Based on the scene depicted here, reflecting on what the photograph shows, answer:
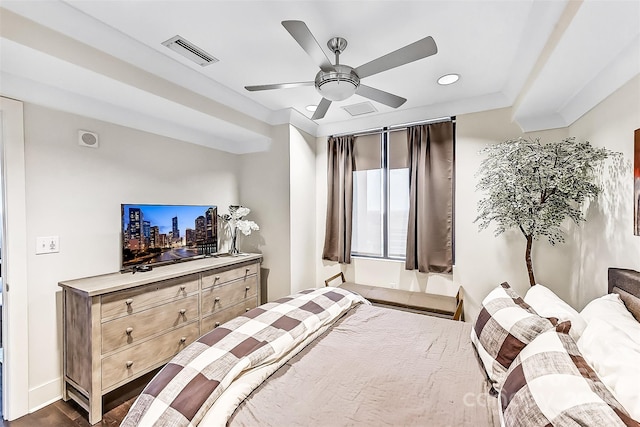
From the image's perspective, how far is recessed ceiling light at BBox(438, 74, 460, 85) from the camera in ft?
8.38

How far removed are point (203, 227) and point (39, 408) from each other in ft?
6.11

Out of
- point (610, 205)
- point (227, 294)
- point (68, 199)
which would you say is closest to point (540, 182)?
point (610, 205)

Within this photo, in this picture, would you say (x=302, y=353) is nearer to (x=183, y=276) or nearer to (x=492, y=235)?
(x=183, y=276)

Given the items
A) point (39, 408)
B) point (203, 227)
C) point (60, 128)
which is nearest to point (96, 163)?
point (60, 128)

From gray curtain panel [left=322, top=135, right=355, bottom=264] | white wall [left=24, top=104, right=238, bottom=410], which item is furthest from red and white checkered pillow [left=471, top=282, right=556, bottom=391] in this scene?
white wall [left=24, top=104, right=238, bottom=410]

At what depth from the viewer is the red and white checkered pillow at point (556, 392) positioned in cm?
79

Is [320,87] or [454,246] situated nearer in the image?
[320,87]

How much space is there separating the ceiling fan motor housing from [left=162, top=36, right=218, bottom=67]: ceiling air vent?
102cm

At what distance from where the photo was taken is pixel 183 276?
2564 mm

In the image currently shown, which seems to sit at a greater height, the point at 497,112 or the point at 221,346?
the point at 497,112

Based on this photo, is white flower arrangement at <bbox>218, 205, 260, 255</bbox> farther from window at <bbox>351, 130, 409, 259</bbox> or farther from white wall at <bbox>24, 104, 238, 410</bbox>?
window at <bbox>351, 130, 409, 259</bbox>

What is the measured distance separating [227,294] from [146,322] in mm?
839

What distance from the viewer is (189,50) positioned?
2.13 meters

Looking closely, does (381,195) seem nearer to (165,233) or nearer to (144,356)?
(165,233)
